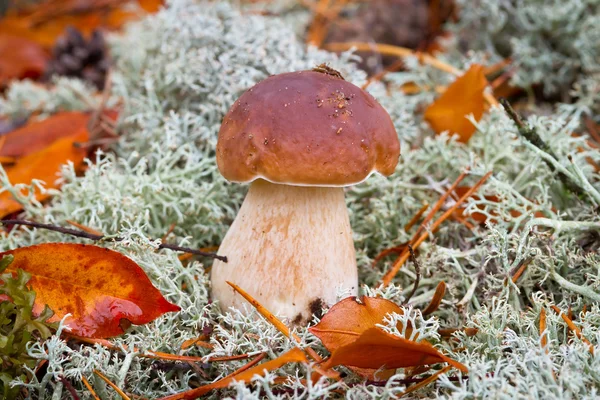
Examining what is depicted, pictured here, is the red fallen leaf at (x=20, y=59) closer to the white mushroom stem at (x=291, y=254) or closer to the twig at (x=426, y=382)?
the white mushroom stem at (x=291, y=254)

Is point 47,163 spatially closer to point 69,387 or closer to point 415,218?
point 69,387

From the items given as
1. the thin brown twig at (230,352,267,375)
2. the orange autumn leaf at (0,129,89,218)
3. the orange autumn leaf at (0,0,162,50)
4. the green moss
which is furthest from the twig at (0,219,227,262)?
the orange autumn leaf at (0,0,162,50)

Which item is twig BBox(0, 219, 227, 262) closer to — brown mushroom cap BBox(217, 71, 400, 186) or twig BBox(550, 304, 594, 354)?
brown mushroom cap BBox(217, 71, 400, 186)

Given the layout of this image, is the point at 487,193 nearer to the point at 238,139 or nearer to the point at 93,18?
the point at 238,139

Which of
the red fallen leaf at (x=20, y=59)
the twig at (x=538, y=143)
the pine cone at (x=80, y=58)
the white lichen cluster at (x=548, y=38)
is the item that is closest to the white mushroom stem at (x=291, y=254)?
the twig at (x=538, y=143)

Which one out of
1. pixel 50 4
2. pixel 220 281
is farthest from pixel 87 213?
pixel 50 4

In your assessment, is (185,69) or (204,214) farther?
(185,69)

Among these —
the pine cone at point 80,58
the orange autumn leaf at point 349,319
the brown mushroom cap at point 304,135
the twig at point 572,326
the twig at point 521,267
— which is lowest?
the pine cone at point 80,58

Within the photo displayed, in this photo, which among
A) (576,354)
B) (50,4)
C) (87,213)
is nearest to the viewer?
(576,354)
